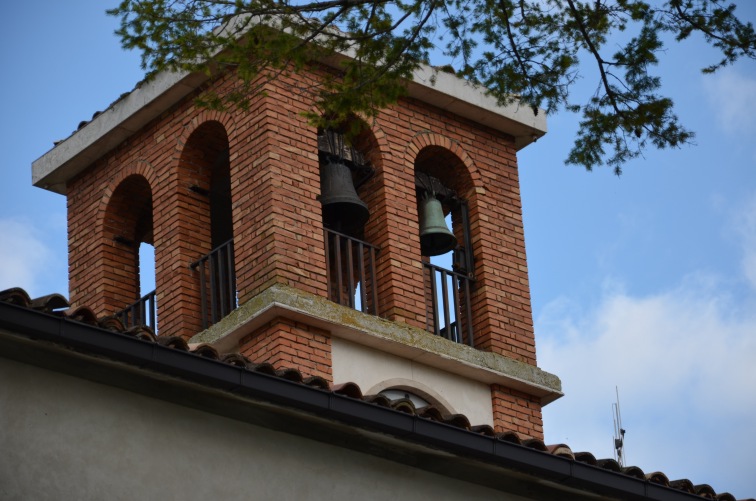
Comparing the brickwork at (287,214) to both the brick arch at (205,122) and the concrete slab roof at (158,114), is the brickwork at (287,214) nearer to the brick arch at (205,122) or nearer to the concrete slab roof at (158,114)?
the brick arch at (205,122)

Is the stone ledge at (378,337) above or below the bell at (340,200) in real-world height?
below

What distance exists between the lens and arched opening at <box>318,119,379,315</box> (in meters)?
18.2

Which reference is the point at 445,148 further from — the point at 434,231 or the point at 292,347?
the point at 292,347

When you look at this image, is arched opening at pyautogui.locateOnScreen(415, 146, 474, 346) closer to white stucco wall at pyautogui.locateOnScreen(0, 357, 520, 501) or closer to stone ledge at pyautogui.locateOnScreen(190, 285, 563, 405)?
stone ledge at pyautogui.locateOnScreen(190, 285, 563, 405)

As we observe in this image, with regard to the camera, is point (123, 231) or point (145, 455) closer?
point (145, 455)

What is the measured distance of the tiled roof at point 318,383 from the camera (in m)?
10.8

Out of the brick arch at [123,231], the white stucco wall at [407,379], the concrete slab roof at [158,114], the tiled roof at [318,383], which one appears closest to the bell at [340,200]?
the concrete slab roof at [158,114]

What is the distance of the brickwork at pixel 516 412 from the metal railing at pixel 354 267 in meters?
1.44

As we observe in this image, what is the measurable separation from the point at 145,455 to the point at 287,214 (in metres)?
6.89

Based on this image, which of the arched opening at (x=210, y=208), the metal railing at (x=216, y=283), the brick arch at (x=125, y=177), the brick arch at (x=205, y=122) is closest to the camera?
the metal railing at (x=216, y=283)

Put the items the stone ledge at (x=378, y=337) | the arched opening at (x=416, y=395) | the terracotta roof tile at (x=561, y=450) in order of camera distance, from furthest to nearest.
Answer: the arched opening at (x=416, y=395)
the stone ledge at (x=378, y=337)
the terracotta roof tile at (x=561, y=450)

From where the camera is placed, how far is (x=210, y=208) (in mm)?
19891

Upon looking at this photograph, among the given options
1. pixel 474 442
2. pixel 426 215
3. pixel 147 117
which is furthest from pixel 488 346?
pixel 474 442

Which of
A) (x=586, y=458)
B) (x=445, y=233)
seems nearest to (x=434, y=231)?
(x=445, y=233)
